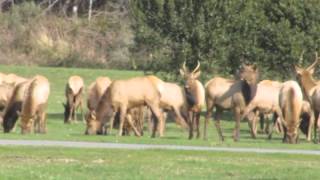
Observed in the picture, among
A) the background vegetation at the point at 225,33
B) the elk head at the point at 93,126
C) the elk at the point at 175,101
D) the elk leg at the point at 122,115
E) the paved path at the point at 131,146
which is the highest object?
the background vegetation at the point at 225,33

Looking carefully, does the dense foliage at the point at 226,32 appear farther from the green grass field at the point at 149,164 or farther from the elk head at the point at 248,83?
the green grass field at the point at 149,164

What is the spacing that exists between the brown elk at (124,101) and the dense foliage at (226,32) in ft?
41.0

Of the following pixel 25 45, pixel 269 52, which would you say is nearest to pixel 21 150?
pixel 269 52

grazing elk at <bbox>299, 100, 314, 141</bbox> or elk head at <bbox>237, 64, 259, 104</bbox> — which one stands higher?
elk head at <bbox>237, 64, 259, 104</bbox>

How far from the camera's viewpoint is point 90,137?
3050 centimetres

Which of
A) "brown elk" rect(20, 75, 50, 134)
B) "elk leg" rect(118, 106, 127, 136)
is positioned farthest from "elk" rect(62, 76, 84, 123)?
"elk leg" rect(118, 106, 127, 136)

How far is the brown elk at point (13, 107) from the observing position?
34.9 m

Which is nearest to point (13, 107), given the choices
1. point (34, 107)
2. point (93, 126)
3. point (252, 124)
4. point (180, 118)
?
point (34, 107)

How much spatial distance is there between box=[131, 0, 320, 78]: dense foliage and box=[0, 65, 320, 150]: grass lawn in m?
3.04

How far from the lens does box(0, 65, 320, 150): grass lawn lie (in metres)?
29.0

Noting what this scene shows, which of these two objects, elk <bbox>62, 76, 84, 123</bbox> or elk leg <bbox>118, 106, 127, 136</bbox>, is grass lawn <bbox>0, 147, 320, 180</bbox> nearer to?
elk leg <bbox>118, 106, 127, 136</bbox>

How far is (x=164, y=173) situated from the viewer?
19438 millimetres

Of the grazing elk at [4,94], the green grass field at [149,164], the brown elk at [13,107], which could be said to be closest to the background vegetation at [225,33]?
the grazing elk at [4,94]

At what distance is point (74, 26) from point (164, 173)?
200 ft
